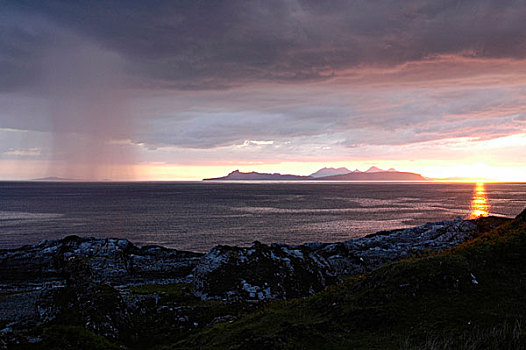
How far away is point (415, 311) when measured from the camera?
45.7 ft

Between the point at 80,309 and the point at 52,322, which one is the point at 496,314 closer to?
the point at 80,309

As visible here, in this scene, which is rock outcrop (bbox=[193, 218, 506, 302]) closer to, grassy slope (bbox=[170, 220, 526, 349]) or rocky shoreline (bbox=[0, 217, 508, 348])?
rocky shoreline (bbox=[0, 217, 508, 348])

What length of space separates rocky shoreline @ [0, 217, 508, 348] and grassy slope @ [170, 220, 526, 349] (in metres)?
6.44

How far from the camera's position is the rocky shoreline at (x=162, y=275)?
2162cm

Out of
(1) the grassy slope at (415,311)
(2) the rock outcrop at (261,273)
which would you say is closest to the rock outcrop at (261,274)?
(2) the rock outcrop at (261,273)

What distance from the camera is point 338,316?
1482cm

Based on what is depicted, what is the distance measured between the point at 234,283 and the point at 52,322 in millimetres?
13294

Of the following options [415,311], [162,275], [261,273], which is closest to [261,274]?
[261,273]

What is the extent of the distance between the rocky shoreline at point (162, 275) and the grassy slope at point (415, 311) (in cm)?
644

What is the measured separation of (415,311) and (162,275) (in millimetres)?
39080

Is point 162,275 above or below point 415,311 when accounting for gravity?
below

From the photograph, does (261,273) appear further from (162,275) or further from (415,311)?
(162,275)

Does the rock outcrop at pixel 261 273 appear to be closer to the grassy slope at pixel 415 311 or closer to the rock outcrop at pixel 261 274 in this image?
the rock outcrop at pixel 261 274

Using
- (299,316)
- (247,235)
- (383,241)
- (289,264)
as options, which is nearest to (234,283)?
(289,264)
